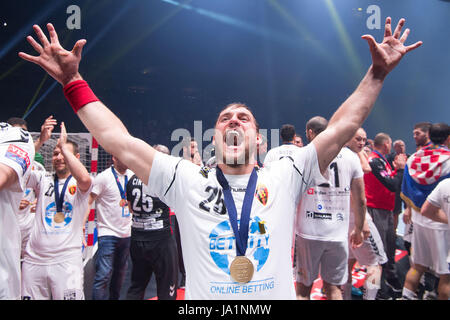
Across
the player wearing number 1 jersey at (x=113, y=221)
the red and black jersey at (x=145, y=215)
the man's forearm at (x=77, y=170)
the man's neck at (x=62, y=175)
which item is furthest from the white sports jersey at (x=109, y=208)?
the man's forearm at (x=77, y=170)

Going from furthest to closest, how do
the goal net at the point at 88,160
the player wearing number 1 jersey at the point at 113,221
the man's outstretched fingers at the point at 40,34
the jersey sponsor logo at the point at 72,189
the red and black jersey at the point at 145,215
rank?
the goal net at the point at 88,160 → the player wearing number 1 jersey at the point at 113,221 → the red and black jersey at the point at 145,215 → the jersey sponsor logo at the point at 72,189 → the man's outstretched fingers at the point at 40,34

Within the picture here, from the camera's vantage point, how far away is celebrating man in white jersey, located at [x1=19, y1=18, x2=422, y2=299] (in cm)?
128

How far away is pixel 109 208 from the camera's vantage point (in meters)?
3.92

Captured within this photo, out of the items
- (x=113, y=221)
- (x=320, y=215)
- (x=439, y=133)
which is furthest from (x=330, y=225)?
(x=113, y=221)

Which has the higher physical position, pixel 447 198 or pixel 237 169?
pixel 237 169

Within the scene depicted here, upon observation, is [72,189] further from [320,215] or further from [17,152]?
[320,215]

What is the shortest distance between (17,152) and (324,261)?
3067 mm

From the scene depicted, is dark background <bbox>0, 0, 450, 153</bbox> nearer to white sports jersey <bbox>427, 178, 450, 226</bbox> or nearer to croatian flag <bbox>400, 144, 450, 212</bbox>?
croatian flag <bbox>400, 144, 450, 212</bbox>

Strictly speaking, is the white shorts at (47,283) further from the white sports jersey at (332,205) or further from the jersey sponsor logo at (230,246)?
the white sports jersey at (332,205)

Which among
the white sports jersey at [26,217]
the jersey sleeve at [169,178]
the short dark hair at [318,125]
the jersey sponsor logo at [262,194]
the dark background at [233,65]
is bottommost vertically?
the white sports jersey at [26,217]

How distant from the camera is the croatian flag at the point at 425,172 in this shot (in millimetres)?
3615

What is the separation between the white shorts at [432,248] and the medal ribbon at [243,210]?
3.16m

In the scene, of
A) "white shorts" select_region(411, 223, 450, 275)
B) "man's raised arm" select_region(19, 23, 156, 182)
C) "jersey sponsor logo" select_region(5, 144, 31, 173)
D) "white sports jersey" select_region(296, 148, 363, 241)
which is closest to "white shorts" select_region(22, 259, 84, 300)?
"jersey sponsor logo" select_region(5, 144, 31, 173)

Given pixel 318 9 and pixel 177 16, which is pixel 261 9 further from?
pixel 177 16
